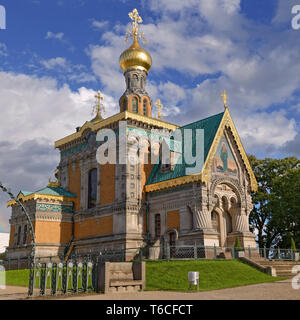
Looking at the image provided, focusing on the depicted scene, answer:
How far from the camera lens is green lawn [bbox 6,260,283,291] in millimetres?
19125

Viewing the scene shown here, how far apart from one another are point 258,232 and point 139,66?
20108 mm

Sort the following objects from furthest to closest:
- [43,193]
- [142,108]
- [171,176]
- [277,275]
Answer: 1. [142,108]
2. [43,193]
3. [171,176]
4. [277,275]

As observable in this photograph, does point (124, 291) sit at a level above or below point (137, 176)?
below

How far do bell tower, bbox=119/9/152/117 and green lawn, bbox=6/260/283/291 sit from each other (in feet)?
60.5

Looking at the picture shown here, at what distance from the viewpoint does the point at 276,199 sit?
3850 centimetres

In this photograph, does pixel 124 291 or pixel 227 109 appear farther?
pixel 227 109

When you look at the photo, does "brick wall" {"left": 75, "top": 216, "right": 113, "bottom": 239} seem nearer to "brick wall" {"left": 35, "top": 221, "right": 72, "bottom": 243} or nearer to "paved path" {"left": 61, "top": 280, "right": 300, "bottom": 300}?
"brick wall" {"left": 35, "top": 221, "right": 72, "bottom": 243}

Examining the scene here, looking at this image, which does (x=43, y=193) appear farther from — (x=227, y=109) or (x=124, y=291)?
(x=124, y=291)

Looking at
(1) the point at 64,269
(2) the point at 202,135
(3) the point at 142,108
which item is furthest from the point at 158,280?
(3) the point at 142,108

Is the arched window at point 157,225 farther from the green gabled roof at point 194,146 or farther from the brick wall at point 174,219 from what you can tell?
the green gabled roof at point 194,146

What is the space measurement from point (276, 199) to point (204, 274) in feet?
65.9

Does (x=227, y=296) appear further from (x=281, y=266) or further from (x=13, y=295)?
(x=281, y=266)
